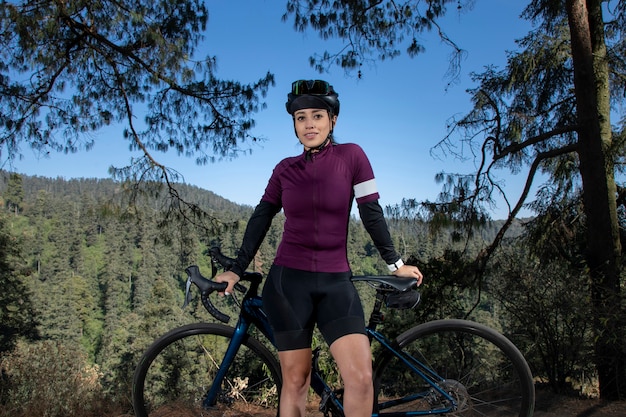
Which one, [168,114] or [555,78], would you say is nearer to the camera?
[168,114]

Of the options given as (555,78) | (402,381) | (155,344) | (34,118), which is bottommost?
(402,381)

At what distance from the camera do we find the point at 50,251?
96.6 metres

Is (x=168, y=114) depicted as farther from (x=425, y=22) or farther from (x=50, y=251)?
(x=50, y=251)

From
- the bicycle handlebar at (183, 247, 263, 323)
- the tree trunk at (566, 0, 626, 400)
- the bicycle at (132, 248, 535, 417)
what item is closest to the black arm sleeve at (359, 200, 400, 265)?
the bicycle at (132, 248, 535, 417)

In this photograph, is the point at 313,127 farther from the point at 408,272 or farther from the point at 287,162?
the point at 408,272

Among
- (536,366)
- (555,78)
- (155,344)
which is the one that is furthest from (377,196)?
(555,78)

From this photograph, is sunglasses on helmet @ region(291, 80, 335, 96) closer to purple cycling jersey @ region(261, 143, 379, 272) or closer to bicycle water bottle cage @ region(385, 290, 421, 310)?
purple cycling jersey @ region(261, 143, 379, 272)

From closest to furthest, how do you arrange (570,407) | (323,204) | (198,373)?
1. (323,204)
2. (198,373)
3. (570,407)

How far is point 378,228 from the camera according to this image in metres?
2.16

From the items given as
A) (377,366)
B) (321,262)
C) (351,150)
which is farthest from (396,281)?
(351,150)

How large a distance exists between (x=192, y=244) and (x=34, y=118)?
2708mm

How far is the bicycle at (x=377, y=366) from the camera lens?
2.33 metres

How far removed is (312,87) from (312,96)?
61 mm

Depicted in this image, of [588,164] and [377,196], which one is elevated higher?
[588,164]
